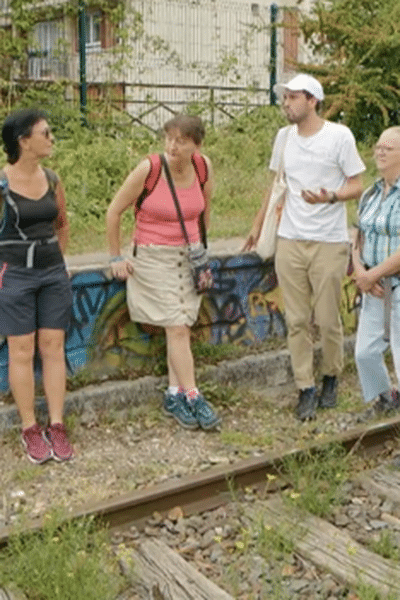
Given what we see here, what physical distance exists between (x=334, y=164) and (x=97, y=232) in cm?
462

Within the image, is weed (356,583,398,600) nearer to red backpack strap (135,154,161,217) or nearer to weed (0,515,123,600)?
weed (0,515,123,600)

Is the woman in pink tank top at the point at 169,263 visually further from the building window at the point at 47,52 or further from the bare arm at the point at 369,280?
the building window at the point at 47,52

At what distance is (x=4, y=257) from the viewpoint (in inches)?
218

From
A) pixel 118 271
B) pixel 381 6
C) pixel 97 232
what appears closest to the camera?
pixel 118 271

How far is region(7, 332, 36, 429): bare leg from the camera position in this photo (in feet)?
18.5

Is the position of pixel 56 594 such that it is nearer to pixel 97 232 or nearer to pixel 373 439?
pixel 373 439

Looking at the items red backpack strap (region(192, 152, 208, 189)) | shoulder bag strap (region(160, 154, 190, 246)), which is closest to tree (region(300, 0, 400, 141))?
red backpack strap (region(192, 152, 208, 189))

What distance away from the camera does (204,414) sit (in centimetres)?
622

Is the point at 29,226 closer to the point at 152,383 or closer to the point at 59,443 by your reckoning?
the point at 59,443

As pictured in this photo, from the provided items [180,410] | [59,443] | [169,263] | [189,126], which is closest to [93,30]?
[169,263]

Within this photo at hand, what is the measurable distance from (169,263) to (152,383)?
949 millimetres

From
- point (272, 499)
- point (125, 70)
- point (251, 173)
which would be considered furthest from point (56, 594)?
point (125, 70)

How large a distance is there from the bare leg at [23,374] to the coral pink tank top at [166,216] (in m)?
1.01

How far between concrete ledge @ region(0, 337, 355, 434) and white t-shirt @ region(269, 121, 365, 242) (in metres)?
1.26
